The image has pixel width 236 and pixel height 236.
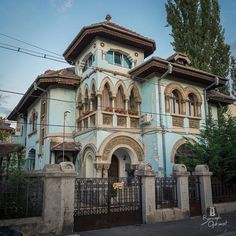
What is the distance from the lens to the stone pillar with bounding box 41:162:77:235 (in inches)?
281

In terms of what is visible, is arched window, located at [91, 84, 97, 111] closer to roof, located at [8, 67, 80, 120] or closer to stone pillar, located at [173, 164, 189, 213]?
roof, located at [8, 67, 80, 120]

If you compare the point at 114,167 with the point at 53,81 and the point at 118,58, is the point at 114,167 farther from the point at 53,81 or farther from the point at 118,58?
the point at 118,58

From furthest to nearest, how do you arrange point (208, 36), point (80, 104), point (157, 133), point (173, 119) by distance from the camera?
point (208, 36)
point (80, 104)
point (173, 119)
point (157, 133)

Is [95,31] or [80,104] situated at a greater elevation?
[95,31]

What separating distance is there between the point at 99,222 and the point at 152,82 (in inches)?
344

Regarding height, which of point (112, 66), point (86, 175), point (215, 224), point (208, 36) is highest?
point (208, 36)

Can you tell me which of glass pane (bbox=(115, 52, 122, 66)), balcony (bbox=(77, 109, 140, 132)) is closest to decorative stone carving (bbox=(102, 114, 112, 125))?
balcony (bbox=(77, 109, 140, 132))

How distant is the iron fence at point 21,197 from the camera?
6.84 m

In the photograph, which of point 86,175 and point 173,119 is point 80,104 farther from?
point 173,119

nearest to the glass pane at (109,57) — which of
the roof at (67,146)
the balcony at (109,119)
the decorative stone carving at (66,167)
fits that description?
the balcony at (109,119)

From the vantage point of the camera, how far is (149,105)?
47.8 feet

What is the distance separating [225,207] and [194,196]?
164cm

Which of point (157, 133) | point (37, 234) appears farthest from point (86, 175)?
point (37, 234)

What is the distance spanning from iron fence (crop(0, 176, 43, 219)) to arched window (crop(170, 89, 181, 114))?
9.71 m
